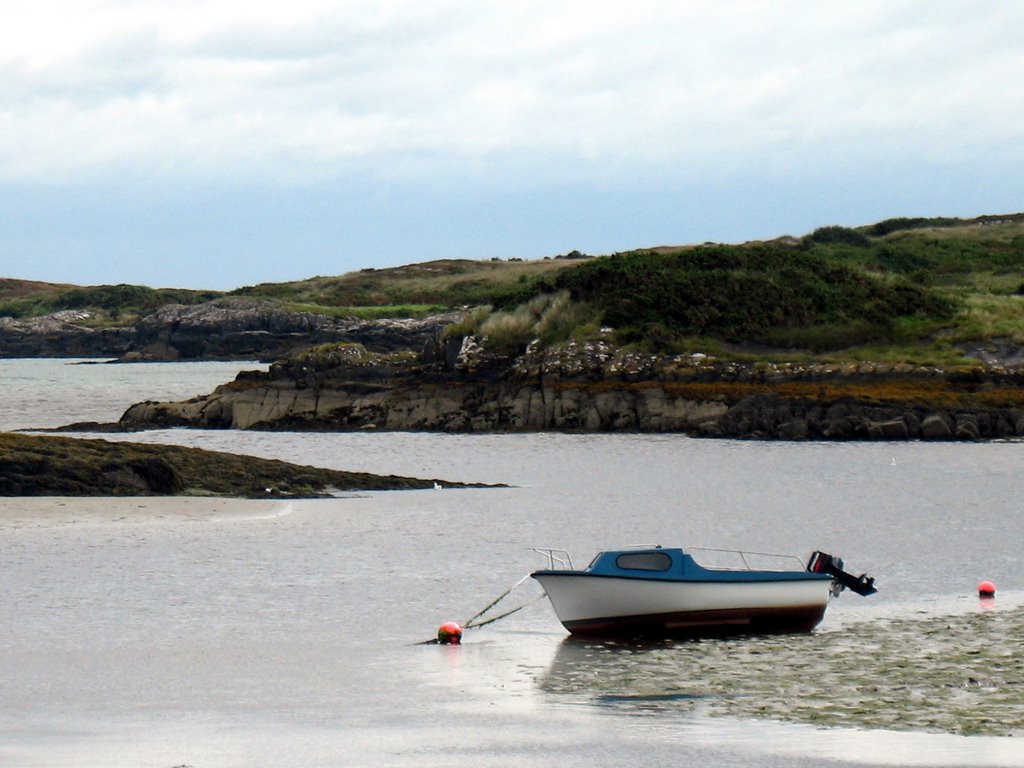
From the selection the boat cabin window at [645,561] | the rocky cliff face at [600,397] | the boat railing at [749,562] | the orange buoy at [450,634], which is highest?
the rocky cliff face at [600,397]

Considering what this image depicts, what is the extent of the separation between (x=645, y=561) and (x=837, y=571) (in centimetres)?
322

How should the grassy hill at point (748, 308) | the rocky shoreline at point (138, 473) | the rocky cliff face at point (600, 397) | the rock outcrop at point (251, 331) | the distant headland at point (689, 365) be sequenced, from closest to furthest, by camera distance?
the rocky shoreline at point (138, 473) < the rocky cliff face at point (600, 397) < the distant headland at point (689, 365) < the grassy hill at point (748, 308) < the rock outcrop at point (251, 331)

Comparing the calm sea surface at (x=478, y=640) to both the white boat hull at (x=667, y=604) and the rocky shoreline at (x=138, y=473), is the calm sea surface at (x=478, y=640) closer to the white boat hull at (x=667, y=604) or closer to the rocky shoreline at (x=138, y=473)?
the white boat hull at (x=667, y=604)

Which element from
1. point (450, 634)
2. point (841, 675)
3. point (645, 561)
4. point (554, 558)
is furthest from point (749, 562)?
point (841, 675)

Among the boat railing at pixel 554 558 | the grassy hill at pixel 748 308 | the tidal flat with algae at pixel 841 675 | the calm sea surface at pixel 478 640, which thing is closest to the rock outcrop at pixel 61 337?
the grassy hill at pixel 748 308

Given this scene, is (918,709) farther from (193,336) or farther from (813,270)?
(193,336)

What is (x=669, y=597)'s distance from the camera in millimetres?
21484

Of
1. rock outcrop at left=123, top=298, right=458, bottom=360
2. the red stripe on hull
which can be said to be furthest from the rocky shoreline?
rock outcrop at left=123, top=298, right=458, bottom=360

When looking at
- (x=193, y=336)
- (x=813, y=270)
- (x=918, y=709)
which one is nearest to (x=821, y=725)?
(x=918, y=709)

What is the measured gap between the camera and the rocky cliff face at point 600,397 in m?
57.2

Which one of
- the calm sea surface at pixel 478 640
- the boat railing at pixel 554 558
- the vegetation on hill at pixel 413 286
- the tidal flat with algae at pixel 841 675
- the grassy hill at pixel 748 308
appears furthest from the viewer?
the vegetation on hill at pixel 413 286

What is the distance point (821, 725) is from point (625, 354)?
48.9 m

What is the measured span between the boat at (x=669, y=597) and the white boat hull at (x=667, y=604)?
1 cm

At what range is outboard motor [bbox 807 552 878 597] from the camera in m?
23.1
